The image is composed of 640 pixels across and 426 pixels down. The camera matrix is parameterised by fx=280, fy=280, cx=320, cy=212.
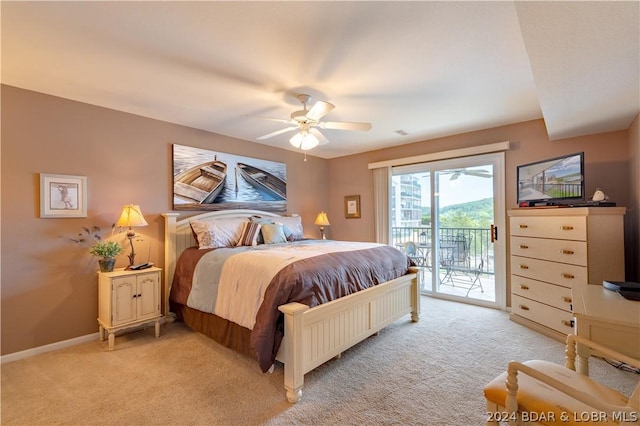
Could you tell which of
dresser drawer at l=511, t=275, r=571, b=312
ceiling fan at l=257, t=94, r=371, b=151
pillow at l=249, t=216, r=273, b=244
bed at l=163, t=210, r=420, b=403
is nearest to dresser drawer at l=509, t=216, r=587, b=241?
dresser drawer at l=511, t=275, r=571, b=312

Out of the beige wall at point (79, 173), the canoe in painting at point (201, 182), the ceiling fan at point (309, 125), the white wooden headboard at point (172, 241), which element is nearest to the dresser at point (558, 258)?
the beige wall at point (79, 173)

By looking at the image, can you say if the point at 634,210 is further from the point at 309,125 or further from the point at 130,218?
the point at 130,218

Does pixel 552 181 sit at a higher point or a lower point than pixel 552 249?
higher

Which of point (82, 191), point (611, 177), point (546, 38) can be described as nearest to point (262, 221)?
point (82, 191)

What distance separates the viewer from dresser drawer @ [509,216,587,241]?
265 cm

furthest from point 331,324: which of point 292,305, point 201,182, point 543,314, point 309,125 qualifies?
point 201,182

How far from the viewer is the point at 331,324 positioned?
229 cm

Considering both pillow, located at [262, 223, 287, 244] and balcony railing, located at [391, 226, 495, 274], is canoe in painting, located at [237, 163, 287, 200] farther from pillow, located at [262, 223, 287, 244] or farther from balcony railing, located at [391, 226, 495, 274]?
balcony railing, located at [391, 226, 495, 274]

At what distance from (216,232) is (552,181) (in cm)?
395

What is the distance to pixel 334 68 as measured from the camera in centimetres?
229

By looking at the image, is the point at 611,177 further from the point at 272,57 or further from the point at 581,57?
the point at 272,57

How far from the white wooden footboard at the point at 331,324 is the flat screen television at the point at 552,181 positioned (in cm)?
177

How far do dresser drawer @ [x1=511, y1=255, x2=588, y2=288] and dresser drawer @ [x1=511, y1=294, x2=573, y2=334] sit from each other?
0.28 m

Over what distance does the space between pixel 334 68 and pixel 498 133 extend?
2789 mm
